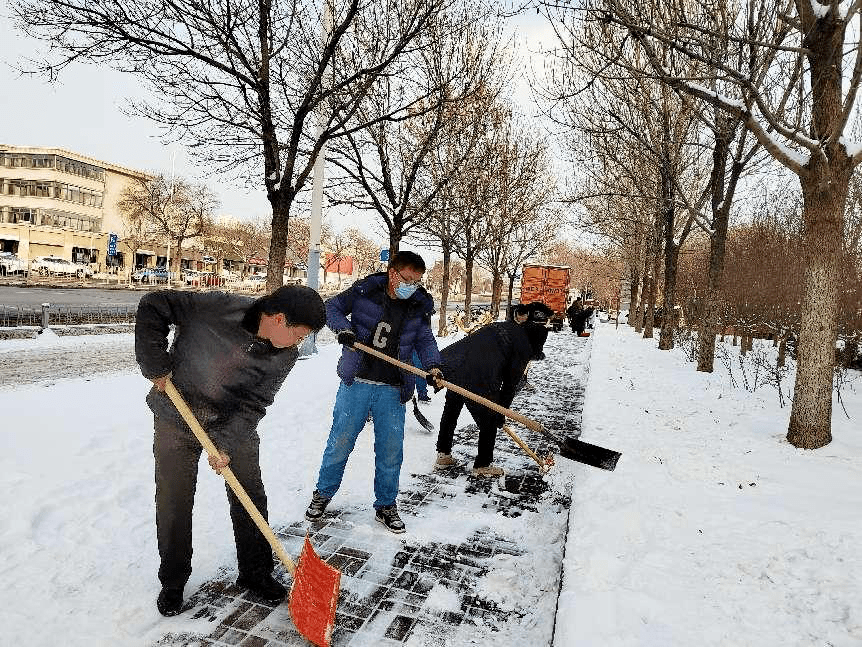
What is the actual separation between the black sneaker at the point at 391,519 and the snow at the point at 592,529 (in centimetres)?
19

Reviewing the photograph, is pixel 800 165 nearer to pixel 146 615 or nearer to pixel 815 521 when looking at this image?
pixel 815 521

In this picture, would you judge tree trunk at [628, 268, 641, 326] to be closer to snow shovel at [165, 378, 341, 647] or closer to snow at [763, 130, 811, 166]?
snow at [763, 130, 811, 166]

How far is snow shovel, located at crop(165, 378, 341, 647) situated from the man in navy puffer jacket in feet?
3.66

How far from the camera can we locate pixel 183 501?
2699 mm

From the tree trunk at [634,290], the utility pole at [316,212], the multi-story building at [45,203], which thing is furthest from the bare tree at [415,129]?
the multi-story building at [45,203]

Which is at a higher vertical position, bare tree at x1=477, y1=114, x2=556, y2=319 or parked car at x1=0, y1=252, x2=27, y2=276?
bare tree at x1=477, y1=114, x2=556, y2=319

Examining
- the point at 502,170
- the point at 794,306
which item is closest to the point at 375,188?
the point at 502,170

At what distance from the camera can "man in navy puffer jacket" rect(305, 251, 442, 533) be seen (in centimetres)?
379

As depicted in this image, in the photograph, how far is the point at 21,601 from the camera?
270 cm

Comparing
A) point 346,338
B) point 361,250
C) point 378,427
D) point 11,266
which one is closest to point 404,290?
point 346,338

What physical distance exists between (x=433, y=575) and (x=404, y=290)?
1.89 metres

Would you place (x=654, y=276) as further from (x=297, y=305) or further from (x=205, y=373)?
(x=205, y=373)

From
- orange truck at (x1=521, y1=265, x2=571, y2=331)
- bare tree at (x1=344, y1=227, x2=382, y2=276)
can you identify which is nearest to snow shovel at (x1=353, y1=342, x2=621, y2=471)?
orange truck at (x1=521, y1=265, x2=571, y2=331)

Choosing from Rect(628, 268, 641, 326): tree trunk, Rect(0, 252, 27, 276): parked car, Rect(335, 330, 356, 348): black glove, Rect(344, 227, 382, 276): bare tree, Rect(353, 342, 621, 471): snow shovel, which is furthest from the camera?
Rect(344, 227, 382, 276): bare tree
